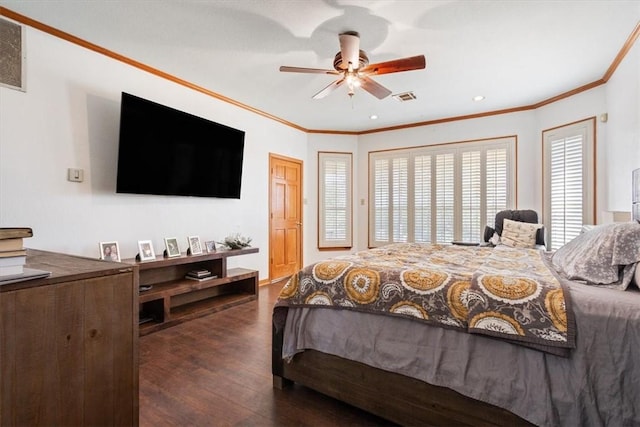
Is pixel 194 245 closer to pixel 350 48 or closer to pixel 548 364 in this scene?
pixel 350 48

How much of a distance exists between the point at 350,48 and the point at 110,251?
8.99 ft

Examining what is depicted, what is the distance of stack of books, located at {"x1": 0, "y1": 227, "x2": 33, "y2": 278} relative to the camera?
84 centimetres

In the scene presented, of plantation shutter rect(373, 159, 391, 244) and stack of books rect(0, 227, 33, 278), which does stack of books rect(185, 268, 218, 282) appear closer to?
stack of books rect(0, 227, 33, 278)

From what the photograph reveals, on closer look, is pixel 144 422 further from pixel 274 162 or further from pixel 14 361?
pixel 274 162

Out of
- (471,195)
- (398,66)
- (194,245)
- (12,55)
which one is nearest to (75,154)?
(12,55)

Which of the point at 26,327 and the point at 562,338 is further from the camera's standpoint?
the point at 562,338

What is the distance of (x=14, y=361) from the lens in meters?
0.81

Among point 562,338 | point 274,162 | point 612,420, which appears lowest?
point 612,420

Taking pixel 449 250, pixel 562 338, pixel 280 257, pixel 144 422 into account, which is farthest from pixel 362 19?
pixel 280 257

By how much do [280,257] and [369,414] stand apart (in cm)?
356

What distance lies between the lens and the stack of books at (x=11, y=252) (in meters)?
0.84

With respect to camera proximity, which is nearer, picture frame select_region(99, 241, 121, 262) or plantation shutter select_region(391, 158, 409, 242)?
picture frame select_region(99, 241, 121, 262)

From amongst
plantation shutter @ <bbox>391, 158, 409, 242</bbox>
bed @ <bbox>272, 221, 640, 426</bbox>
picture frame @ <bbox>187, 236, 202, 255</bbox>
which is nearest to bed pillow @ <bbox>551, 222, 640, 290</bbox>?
bed @ <bbox>272, 221, 640, 426</bbox>

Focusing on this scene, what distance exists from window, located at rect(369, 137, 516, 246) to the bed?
3.04 metres
